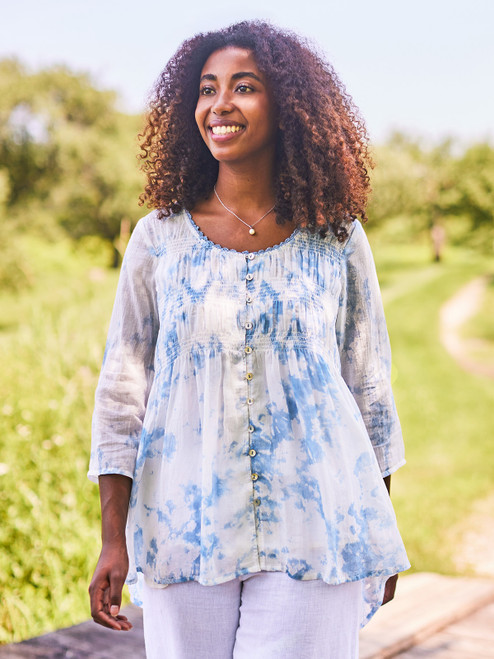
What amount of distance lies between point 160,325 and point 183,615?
0.60m

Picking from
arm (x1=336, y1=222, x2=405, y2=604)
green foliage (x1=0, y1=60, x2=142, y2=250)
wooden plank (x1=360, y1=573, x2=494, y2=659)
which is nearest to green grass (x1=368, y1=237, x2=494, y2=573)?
wooden plank (x1=360, y1=573, x2=494, y2=659)

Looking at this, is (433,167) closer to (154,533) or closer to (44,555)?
(44,555)

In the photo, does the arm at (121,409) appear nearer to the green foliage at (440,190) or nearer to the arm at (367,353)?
the arm at (367,353)

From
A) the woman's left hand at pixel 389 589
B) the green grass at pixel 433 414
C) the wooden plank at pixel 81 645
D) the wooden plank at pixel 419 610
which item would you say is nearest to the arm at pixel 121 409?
the woman's left hand at pixel 389 589

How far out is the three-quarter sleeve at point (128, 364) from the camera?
1656 mm

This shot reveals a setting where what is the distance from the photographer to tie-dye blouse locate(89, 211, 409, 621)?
1548 millimetres

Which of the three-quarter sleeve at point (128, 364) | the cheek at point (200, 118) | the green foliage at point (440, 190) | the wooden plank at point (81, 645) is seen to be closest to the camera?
the three-quarter sleeve at point (128, 364)

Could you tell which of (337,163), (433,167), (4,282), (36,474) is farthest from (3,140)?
(337,163)

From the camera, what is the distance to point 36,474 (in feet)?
13.8

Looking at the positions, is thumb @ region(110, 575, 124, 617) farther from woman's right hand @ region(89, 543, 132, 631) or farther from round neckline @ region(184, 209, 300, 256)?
round neckline @ region(184, 209, 300, 256)

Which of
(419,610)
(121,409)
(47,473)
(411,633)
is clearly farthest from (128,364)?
(47,473)

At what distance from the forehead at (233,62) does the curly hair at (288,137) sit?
14 mm

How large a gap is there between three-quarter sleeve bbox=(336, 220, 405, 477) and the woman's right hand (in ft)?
2.05

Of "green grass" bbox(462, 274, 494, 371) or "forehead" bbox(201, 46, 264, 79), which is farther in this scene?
"green grass" bbox(462, 274, 494, 371)
